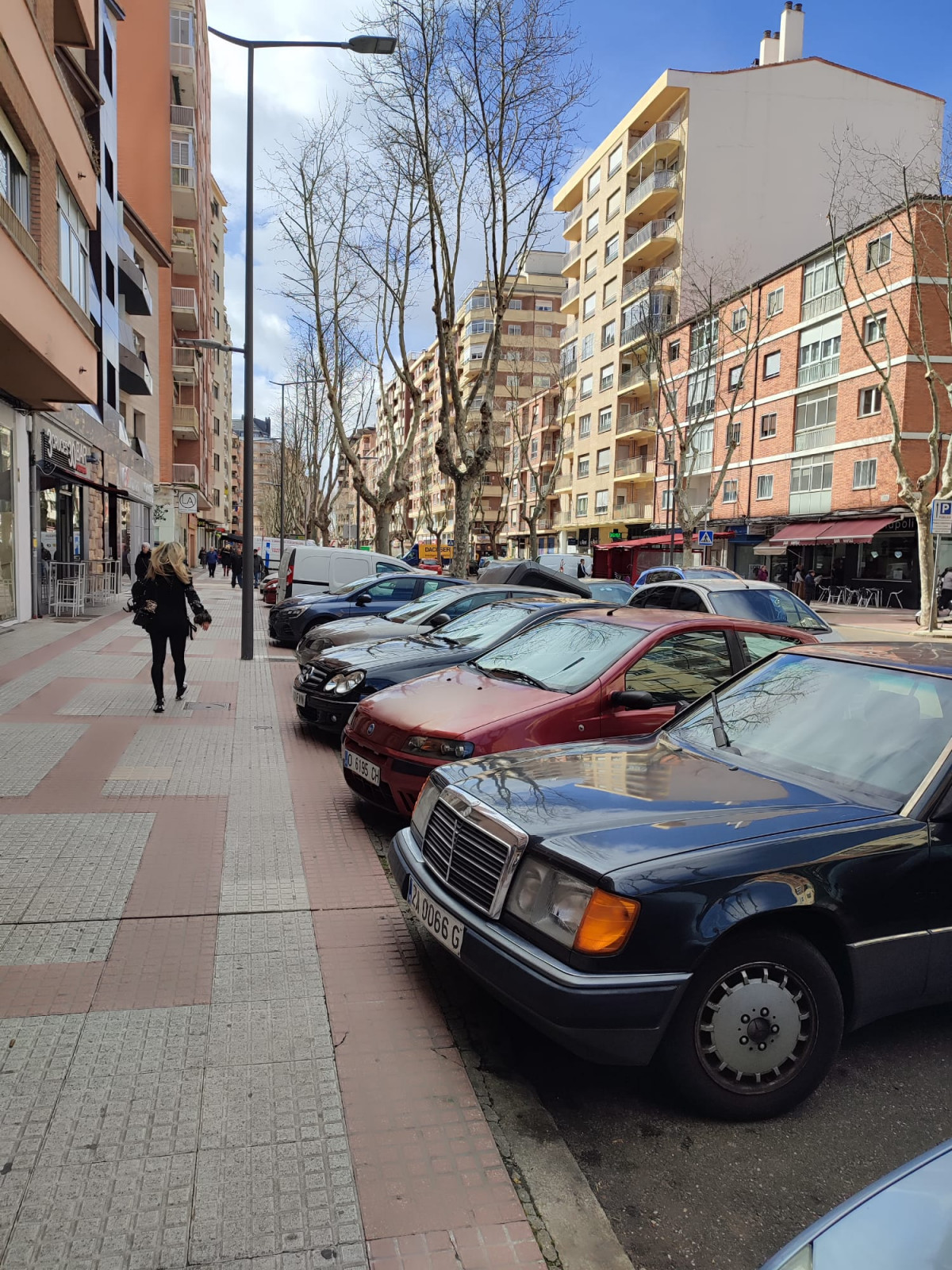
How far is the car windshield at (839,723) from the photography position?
3.30 meters

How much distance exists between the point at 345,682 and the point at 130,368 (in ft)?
95.9

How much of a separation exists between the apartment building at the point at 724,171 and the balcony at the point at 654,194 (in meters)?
0.09

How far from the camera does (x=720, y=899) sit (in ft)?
8.86

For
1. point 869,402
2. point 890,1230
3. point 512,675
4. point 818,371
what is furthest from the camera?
point 818,371

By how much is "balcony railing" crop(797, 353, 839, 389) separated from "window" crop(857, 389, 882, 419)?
6.76ft

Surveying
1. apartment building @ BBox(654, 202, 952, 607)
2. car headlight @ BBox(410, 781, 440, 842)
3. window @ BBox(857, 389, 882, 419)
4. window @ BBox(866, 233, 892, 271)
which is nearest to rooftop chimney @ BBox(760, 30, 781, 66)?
apartment building @ BBox(654, 202, 952, 607)

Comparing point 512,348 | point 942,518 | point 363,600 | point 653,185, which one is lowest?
point 363,600

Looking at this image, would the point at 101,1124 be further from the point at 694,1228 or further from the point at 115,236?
the point at 115,236

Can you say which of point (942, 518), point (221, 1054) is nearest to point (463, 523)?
point (942, 518)

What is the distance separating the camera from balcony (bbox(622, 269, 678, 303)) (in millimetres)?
46344

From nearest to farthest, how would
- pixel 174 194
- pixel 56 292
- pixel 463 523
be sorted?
pixel 56 292, pixel 463 523, pixel 174 194

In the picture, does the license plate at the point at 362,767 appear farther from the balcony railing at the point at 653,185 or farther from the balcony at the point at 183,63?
the balcony railing at the point at 653,185

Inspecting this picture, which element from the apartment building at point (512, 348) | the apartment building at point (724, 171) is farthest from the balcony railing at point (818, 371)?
the apartment building at point (512, 348)

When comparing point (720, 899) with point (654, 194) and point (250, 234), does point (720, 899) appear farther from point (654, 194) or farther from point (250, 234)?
point (654, 194)
